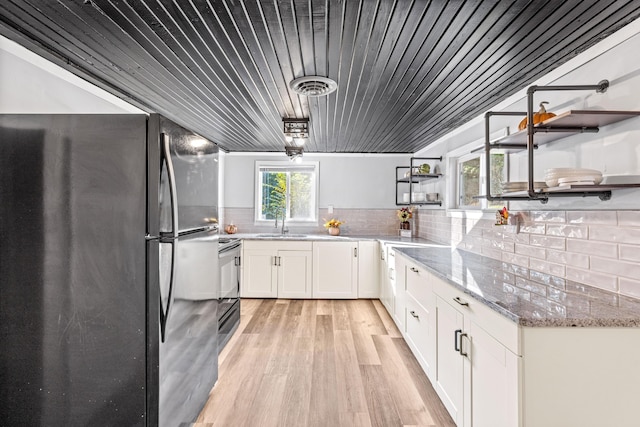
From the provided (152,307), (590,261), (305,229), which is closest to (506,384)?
(590,261)

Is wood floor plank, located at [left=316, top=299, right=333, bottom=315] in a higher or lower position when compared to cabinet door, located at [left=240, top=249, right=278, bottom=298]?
lower

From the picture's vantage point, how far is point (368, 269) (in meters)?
4.53

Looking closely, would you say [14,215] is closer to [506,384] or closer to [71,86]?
[71,86]

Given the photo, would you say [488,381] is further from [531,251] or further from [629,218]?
[531,251]

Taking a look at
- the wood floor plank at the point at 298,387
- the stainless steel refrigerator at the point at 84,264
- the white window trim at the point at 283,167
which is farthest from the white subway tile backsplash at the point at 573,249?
the white window trim at the point at 283,167

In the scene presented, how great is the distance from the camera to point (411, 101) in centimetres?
279

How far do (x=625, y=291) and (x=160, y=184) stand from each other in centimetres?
225

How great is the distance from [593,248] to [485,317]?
2.67ft

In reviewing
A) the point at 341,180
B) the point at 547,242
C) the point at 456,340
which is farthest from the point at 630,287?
the point at 341,180

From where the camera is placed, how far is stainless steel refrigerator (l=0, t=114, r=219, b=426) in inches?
59.0

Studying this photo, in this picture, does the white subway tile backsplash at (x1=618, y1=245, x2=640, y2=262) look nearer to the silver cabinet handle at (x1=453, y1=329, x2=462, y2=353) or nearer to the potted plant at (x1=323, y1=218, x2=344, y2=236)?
the silver cabinet handle at (x1=453, y1=329, x2=462, y2=353)

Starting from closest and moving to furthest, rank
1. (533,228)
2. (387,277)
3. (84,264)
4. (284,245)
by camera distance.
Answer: (84,264), (533,228), (387,277), (284,245)

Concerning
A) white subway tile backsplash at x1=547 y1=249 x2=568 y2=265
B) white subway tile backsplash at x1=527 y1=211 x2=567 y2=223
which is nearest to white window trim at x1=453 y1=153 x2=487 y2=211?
white subway tile backsplash at x1=527 y1=211 x2=567 y2=223

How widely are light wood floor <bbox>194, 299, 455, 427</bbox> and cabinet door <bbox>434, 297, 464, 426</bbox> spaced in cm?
13
